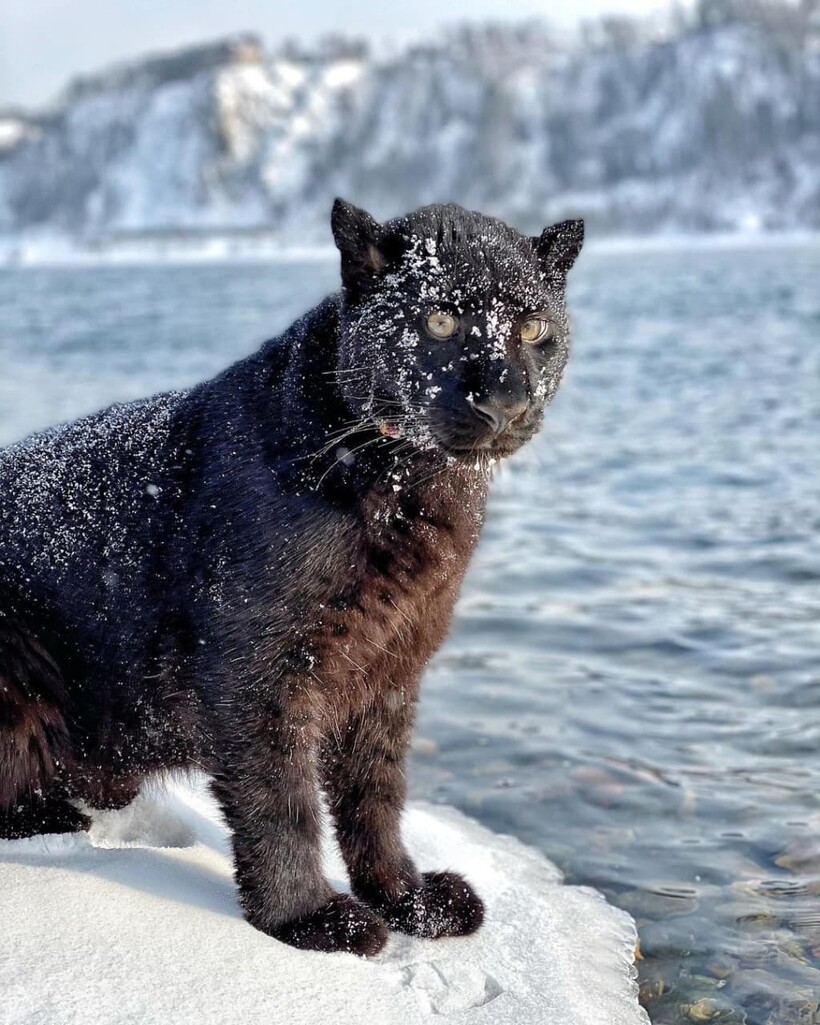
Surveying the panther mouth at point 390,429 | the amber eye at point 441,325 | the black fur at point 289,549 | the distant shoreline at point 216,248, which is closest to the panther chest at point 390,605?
the black fur at point 289,549

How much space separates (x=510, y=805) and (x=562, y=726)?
731 mm

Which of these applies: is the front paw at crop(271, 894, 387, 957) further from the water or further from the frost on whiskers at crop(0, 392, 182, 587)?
the frost on whiskers at crop(0, 392, 182, 587)

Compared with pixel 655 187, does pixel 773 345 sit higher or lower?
lower

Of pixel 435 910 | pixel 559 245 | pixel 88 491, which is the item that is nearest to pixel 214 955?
pixel 435 910

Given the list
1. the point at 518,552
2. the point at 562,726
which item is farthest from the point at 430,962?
the point at 518,552

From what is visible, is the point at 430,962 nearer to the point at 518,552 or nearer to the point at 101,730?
the point at 101,730

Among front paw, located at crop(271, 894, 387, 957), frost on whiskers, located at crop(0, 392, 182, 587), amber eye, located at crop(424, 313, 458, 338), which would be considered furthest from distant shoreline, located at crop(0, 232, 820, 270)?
front paw, located at crop(271, 894, 387, 957)

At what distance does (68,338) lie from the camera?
2366 cm

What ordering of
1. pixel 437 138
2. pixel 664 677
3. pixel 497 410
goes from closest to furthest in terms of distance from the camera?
pixel 497 410
pixel 664 677
pixel 437 138

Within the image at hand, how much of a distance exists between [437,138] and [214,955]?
140218mm

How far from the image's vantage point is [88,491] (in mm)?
3152

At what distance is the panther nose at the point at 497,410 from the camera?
2707mm

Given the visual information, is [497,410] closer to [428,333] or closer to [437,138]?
[428,333]

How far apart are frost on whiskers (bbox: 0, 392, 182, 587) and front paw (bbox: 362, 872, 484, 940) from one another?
3.84 ft
